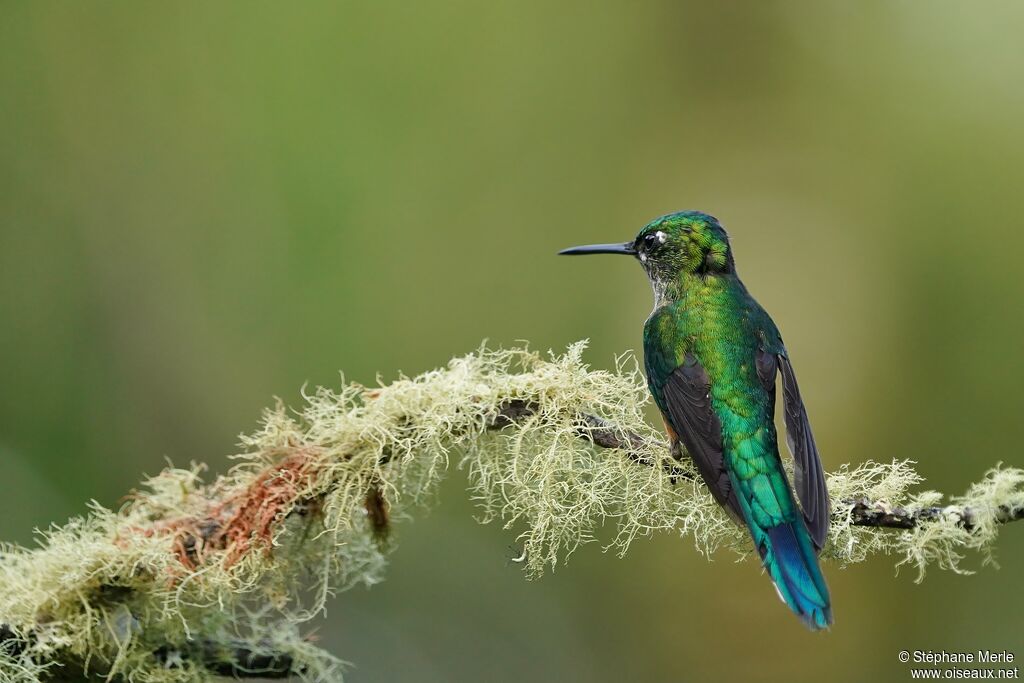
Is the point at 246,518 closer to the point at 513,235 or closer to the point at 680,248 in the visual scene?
the point at 680,248

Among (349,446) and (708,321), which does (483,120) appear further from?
(349,446)

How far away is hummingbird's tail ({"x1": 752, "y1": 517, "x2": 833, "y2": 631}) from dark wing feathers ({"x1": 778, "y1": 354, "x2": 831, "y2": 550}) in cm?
6

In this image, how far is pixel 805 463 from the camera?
9.07ft

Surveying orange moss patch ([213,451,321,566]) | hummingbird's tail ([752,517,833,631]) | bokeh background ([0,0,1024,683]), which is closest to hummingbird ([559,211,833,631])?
hummingbird's tail ([752,517,833,631])

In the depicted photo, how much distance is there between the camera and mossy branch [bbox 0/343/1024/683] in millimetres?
2400

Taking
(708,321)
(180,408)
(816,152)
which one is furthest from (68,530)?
(816,152)

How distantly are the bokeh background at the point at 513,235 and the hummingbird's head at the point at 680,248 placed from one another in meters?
2.46

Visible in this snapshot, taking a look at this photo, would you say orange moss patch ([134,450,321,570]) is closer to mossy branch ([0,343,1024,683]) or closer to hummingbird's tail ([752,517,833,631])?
mossy branch ([0,343,1024,683])

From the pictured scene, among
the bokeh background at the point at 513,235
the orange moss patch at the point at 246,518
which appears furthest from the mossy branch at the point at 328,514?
the bokeh background at the point at 513,235

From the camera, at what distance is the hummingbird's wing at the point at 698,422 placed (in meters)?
2.68

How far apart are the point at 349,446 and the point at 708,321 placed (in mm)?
1397

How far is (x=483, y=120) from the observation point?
693 centimetres

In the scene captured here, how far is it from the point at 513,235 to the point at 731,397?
3.88 meters

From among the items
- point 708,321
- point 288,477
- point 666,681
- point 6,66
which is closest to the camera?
point 288,477
